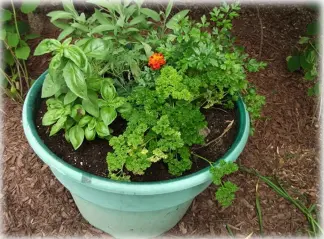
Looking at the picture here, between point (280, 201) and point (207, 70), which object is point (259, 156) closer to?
point (280, 201)

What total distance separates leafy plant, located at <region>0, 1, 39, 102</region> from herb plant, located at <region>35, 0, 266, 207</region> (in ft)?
1.70

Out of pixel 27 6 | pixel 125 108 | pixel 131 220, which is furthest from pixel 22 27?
pixel 131 220

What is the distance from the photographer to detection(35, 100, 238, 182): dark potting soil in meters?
1.36

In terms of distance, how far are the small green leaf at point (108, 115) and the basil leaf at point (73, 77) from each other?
0.13m


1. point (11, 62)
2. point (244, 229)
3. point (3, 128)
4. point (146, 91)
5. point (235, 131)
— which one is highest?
point (146, 91)

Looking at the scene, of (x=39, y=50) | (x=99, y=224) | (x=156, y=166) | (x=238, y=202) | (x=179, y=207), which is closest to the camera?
(x=39, y=50)

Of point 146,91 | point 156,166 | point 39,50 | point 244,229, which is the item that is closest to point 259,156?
point 244,229

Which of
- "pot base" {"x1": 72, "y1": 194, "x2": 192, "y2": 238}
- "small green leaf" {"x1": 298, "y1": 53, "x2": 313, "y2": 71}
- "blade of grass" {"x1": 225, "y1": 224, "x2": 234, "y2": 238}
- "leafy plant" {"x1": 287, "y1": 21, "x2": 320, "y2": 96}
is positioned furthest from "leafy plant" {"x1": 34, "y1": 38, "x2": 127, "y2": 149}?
"small green leaf" {"x1": 298, "y1": 53, "x2": 313, "y2": 71}

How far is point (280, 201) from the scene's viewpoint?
1.88m

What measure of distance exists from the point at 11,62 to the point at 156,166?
3.27 ft

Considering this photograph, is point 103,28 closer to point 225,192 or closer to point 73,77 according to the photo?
point 73,77

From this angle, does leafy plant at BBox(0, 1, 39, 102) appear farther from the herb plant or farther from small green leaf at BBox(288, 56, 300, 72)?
small green leaf at BBox(288, 56, 300, 72)

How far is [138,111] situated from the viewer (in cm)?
129

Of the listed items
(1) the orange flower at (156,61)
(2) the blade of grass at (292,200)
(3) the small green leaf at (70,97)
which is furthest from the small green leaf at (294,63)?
(3) the small green leaf at (70,97)
